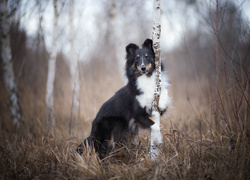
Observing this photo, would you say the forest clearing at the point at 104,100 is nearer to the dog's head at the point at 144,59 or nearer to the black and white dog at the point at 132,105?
the black and white dog at the point at 132,105

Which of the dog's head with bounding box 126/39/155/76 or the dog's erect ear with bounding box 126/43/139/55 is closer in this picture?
the dog's head with bounding box 126/39/155/76

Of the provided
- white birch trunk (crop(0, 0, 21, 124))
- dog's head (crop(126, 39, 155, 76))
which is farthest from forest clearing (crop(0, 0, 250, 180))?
dog's head (crop(126, 39, 155, 76))

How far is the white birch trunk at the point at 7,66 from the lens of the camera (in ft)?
14.5

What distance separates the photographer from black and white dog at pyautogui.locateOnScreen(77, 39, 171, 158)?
9.14 feet

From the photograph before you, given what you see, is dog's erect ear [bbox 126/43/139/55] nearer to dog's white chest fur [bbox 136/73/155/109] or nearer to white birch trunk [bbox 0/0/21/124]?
dog's white chest fur [bbox 136/73/155/109]

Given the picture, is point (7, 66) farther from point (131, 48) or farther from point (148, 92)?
point (148, 92)

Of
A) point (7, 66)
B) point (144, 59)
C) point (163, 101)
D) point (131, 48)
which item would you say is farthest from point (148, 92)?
point (7, 66)

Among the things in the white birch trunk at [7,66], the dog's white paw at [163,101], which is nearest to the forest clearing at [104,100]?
the white birch trunk at [7,66]

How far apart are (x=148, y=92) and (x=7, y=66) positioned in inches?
149

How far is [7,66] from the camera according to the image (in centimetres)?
464

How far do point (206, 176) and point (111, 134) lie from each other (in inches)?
62.0

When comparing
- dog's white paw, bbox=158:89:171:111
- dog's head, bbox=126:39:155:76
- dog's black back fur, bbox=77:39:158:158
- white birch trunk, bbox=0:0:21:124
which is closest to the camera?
dog's white paw, bbox=158:89:171:111

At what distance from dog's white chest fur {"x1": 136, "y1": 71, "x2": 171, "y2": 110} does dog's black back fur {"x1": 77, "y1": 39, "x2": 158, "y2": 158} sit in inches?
2.7

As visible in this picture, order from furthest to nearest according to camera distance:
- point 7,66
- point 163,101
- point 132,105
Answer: point 7,66 < point 132,105 < point 163,101
